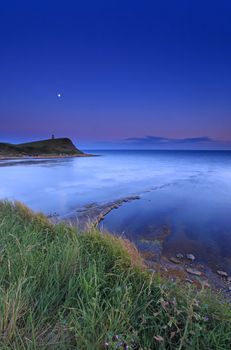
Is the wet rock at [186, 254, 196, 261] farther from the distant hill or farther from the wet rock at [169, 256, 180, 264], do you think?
the distant hill

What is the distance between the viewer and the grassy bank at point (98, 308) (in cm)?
232

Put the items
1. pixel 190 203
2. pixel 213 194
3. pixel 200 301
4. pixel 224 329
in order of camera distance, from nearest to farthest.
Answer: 1. pixel 224 329
2. pixel 200 301
3. pixel 190 203
4. pixel 213 194

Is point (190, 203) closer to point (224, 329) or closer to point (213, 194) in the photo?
point (213, 194)

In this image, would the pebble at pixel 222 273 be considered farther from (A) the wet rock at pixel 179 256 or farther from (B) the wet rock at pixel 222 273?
(A) the wet rock at pixel 179 256

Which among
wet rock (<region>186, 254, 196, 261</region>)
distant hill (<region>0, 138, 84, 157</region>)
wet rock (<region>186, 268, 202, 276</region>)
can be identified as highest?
distant hill (<region>0, 138, 84, 157</region>)

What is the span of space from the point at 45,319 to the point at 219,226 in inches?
349

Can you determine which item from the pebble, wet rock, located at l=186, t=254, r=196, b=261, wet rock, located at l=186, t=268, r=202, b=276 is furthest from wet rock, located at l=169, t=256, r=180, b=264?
the pebble

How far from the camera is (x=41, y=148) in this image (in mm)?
99062

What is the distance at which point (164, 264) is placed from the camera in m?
6.15

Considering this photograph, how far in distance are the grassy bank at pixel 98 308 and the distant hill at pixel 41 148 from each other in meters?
73.5

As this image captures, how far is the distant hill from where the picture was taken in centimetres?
7938

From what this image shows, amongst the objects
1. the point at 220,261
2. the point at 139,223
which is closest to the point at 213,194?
the point at 139,223

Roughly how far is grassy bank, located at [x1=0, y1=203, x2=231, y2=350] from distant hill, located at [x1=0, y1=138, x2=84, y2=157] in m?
73.5

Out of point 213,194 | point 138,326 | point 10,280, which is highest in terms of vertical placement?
point 10,280
